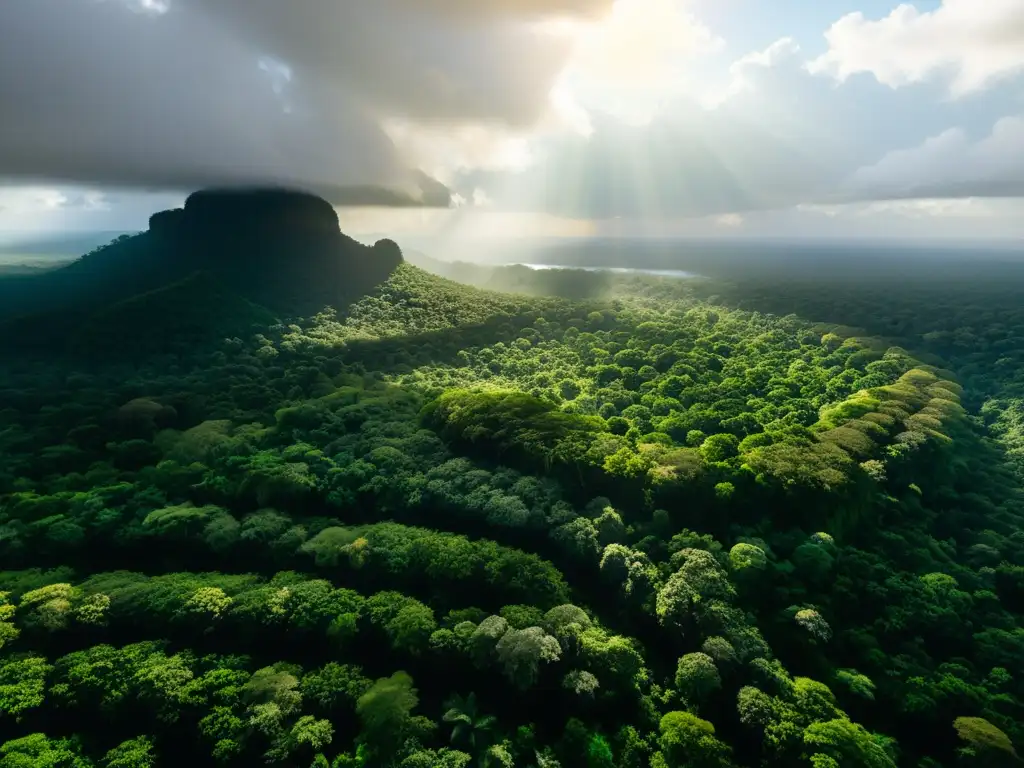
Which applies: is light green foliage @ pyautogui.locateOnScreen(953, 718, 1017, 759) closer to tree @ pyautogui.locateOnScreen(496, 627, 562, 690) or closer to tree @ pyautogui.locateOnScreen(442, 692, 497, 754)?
tree @ pyautogui.locateOnScreen(496, 627, 562, 690)

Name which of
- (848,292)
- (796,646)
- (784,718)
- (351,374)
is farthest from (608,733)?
(848,292)

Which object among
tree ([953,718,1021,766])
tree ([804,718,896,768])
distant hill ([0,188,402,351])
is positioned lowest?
tree ([953,718,1021,766])

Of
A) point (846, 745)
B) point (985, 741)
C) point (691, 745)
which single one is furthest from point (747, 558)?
point (985, 741)

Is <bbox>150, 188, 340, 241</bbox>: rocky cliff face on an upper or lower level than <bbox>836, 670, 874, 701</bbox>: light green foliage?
upper

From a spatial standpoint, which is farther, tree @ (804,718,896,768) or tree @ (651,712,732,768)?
tree @ (651,712,732,768)

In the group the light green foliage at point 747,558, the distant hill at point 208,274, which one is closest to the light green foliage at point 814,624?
the light green foliage at point 747,558

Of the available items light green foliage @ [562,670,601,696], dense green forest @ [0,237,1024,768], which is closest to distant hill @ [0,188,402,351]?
dense green forest @ [0,237,1024,768]

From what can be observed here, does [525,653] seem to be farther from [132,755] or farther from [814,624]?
[132,755]
